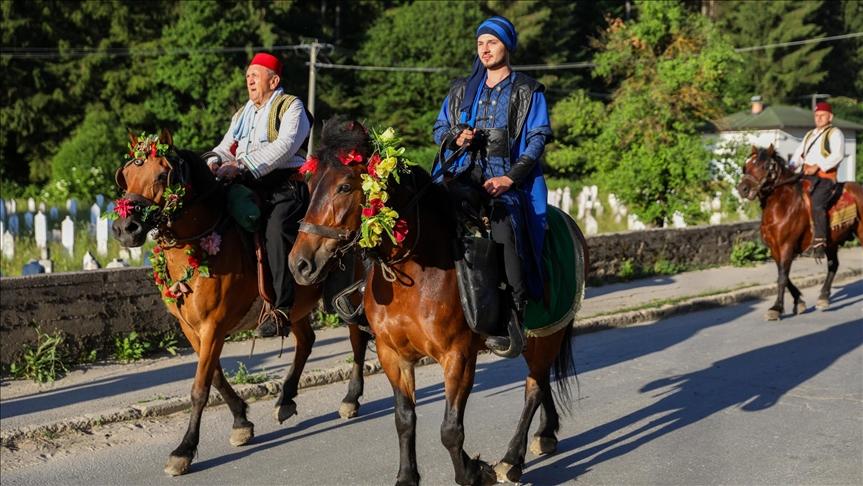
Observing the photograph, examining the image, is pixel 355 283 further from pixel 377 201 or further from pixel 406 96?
pixel 406 96

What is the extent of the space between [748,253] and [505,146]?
14.3m

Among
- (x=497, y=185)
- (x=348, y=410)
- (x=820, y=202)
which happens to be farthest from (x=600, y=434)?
(x=820, y=202)

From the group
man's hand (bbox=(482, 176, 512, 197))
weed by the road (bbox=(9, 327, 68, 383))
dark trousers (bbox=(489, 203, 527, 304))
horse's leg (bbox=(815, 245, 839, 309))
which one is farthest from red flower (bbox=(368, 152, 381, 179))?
horse's leg (bbox=(815, 245, 839, 309))

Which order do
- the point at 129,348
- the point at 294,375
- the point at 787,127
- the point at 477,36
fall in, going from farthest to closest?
the point at 787,127 → the point at 129,348 → the point at 294,375 → the point at 477,36

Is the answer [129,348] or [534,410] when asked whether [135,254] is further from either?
[534,410]

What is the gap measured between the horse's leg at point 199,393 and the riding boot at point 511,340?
2.17m

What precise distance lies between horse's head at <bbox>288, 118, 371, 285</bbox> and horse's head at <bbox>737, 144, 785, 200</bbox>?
9431mm

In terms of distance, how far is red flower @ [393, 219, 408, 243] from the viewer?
4.80 m

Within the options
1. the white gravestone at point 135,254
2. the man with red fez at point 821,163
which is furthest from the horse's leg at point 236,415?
the man with red fez at point 821,163

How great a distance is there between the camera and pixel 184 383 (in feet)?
27.5

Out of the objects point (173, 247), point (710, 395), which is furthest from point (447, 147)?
point (710, 395)

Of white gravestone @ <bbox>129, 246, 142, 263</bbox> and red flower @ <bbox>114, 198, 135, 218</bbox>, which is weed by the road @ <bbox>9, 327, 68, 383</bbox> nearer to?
red flower @ <bbox>114, 198, 135, 218</bbox>

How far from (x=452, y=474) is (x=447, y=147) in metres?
2.27

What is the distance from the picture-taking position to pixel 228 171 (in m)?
6.83
